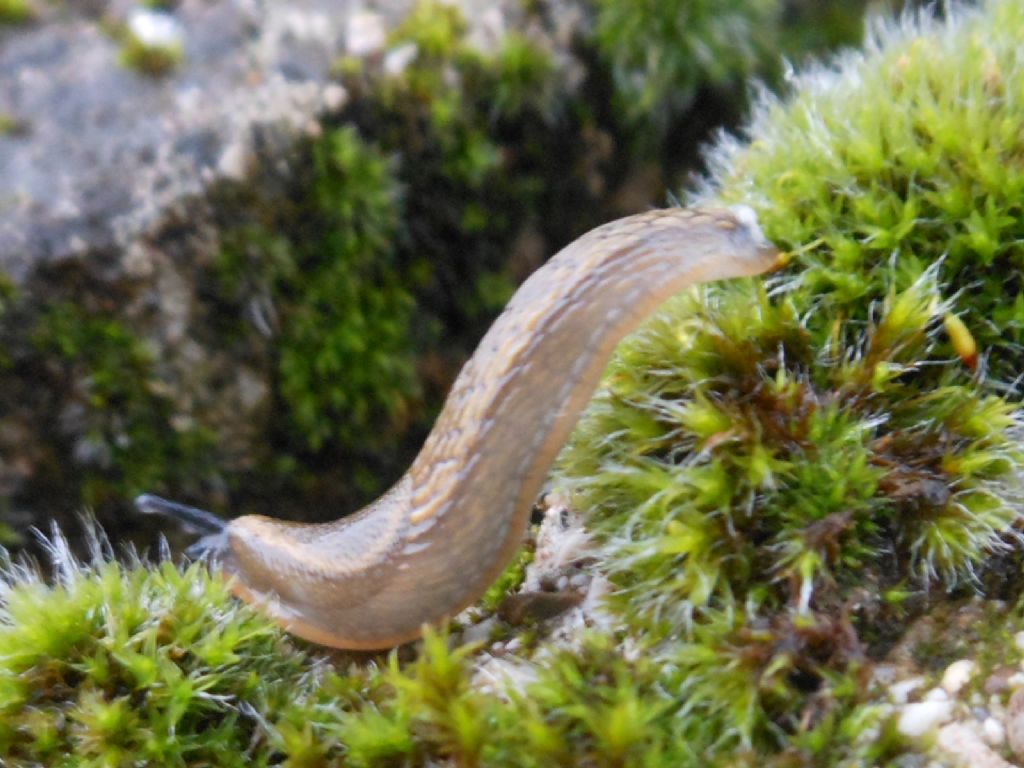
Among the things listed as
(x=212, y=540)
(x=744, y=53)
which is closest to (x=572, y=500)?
(x=212, y=540)

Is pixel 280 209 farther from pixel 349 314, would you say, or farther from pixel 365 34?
pixel 365 34

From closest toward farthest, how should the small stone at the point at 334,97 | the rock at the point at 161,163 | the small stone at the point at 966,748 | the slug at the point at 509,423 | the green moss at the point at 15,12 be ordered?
1. the small stone at the point at 966,748
2. the slug at the point at 509,423
3. the rock at the point at 161,163
4. the small stone at the point at 334,97
5. the green moss at the point at 15,12

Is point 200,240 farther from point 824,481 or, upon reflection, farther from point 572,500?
point 824,481

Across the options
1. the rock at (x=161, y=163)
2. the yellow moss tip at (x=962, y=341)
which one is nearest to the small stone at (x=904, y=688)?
the yellow moss tip at (x=962, y=341)

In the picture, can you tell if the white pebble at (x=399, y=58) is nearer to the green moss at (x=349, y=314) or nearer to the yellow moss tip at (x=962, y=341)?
the green moss at (x=349, y=314)

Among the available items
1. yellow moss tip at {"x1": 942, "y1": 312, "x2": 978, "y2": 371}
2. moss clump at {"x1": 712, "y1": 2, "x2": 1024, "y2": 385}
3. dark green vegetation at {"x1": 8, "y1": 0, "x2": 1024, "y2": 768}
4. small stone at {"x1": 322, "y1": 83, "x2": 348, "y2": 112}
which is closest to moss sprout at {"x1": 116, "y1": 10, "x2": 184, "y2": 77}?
small stone at {"x1": 322, "y1": 83, "x2": 348, "y2": 112}

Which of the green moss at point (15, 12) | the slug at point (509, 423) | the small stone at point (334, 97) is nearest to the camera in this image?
the slug at point (509, 423)

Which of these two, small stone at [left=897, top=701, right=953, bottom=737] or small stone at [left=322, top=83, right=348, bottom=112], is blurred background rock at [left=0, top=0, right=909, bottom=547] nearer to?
small stone at [left=322, top=83, right=348, bottom=112]
